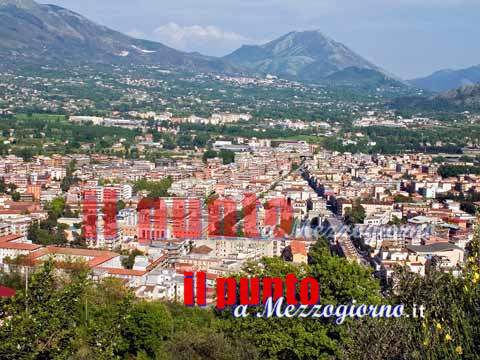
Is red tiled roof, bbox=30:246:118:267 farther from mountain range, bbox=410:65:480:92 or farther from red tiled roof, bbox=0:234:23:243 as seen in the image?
mountain range, bbox=410:65:480:92

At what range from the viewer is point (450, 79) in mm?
134625

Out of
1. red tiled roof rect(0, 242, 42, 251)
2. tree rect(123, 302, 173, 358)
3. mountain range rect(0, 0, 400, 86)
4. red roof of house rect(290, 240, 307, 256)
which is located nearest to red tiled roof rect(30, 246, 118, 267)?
red tiled roof rect(0, 242, 42, 251)

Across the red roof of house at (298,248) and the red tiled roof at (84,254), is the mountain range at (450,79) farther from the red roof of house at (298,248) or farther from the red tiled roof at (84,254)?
the red tiled roof at (84,254)

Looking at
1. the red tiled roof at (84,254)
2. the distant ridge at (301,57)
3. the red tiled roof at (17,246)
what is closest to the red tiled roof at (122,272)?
the red tiled roof at (84,254)

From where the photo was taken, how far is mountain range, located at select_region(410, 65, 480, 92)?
5064 inches

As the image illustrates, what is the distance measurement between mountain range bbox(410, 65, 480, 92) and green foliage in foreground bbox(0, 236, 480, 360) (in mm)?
126295

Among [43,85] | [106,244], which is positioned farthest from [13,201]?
[43,85]

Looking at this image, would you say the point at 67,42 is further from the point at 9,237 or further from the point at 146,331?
the point at 146,331

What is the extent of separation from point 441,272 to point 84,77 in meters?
57.8

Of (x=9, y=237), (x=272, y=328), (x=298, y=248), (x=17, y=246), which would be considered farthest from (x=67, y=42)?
(x=272, y=328)

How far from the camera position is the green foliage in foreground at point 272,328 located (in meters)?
2.60

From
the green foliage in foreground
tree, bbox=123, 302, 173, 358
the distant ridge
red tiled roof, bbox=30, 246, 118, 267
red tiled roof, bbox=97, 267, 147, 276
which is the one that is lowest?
red tiled roof, bbox=97, 267, 147, 276

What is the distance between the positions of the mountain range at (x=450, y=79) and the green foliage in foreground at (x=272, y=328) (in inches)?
4972

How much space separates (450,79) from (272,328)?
138 metres
